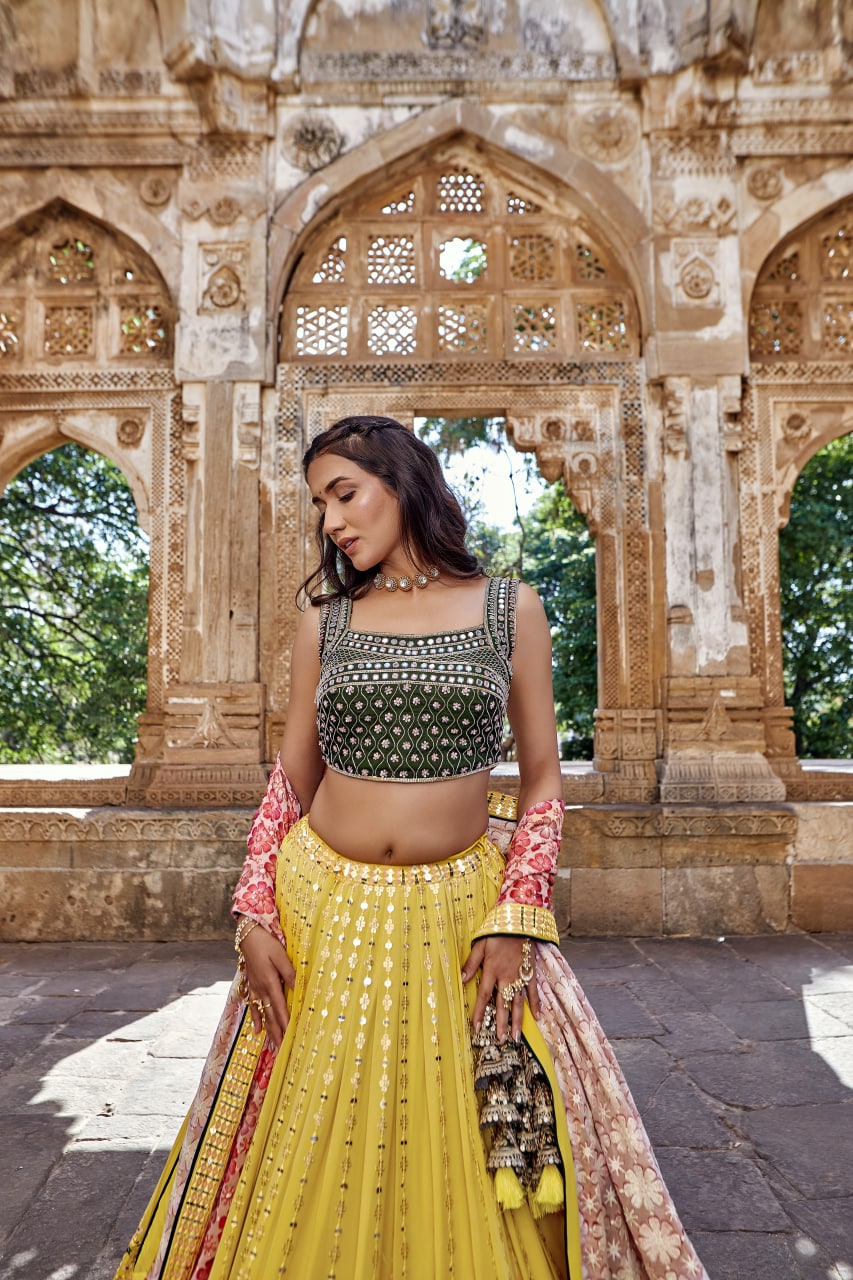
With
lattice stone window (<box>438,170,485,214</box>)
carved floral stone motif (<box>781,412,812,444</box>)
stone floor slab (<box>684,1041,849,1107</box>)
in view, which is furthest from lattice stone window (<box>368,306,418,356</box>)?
stone floor slab (<box>684,1041,849,1107</box>)

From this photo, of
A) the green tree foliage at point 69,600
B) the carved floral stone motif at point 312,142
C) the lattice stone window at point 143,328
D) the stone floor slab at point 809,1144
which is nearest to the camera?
the stone floor slab at point 809,1144

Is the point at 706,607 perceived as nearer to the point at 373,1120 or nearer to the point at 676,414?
the point at 676,414

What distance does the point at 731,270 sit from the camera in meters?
6.18

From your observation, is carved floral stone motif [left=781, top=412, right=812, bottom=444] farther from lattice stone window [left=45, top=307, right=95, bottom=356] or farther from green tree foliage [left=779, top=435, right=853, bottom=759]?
green tree foliage [left=779, top=435, right=853, bottom=759]

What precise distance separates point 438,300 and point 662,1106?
5.17 meters

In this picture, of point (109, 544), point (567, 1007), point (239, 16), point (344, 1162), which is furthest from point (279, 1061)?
point (109, 544)

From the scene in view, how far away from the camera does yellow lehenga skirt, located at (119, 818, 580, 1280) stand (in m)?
1.58

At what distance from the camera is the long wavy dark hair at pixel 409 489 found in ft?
6.27

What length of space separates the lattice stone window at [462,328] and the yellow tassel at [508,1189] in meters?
5.66

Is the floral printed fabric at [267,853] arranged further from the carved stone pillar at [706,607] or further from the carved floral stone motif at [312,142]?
the carved floral stone motif at [312,142]

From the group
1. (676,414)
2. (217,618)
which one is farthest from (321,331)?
(676,414)

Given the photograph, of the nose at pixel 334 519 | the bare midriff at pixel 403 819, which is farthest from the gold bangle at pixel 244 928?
the nose at pixel 334 519

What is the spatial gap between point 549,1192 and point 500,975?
343 mm

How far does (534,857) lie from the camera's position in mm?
1789
